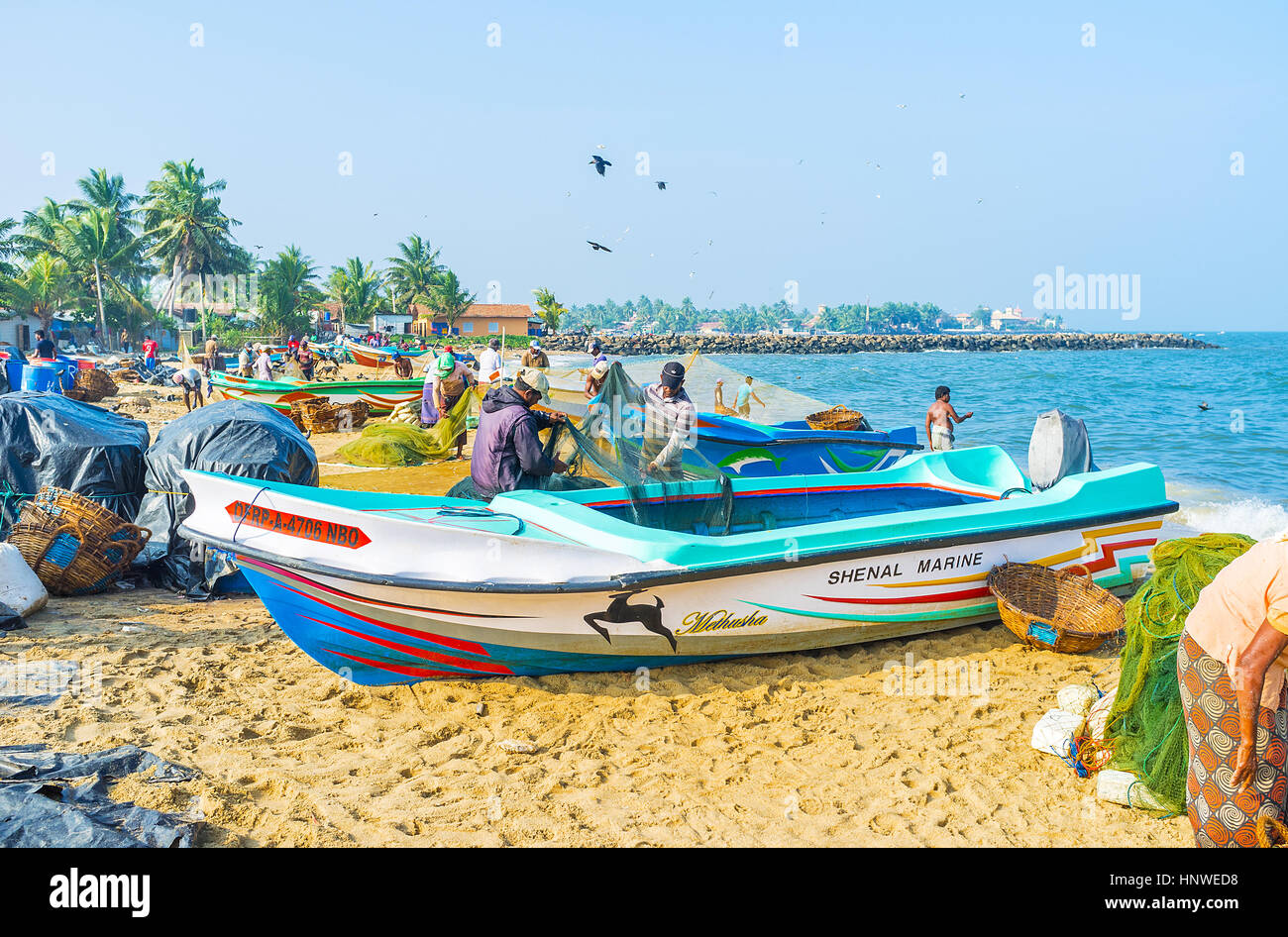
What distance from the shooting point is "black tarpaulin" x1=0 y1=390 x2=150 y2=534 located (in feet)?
21.9

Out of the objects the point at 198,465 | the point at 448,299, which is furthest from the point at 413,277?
the point at 198,465

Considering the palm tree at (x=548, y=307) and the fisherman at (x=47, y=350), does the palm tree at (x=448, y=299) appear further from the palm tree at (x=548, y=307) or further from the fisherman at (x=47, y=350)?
the fisherman at (x=47, y=350)

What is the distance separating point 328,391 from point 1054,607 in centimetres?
1515

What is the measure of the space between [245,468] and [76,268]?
48.5 meters

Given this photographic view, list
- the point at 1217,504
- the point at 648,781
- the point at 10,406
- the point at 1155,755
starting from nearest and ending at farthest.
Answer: the point at 1155,755
the point at 648,781
the point at 10,406
the point at 1217,504

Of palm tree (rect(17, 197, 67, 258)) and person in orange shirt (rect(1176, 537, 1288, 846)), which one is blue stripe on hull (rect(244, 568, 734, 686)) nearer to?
person in orange shirt (rect(1176, 537, 1288, 846))

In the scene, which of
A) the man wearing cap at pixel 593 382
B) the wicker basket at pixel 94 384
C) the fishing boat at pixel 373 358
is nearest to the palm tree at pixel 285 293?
the fishing boat at pixel 373 358

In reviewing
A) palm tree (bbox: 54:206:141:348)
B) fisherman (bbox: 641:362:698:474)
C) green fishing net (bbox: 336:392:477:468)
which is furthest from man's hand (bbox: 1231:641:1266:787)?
palm tree (bbox: 54:206:141:348)

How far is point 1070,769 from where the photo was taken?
4195 millimetres

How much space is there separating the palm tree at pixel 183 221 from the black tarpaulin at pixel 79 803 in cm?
5369

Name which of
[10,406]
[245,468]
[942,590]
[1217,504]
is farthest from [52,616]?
[1217,504]

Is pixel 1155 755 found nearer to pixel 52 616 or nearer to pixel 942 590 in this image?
pixel 942 590

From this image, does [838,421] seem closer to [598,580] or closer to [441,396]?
[441,396]

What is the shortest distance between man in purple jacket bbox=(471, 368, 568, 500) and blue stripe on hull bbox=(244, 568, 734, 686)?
148 centimetres
